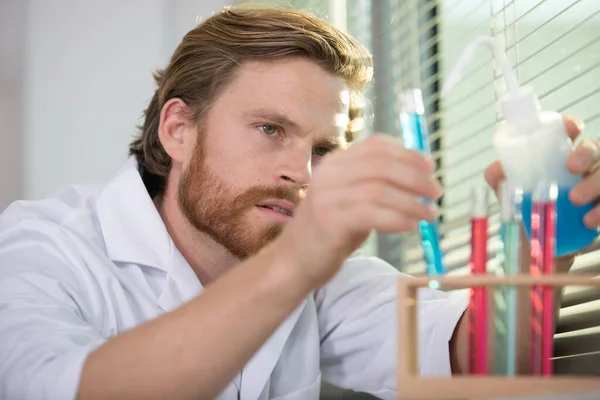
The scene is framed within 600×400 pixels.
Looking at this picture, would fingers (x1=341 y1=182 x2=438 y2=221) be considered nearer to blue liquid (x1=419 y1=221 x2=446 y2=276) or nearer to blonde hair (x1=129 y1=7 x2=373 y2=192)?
blue liquid (x1=419 y1=221 x2=446 y2=276)

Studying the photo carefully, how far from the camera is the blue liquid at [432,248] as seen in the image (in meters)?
0.77

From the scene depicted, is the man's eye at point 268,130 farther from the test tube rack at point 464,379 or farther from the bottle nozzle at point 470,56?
the test tube rack at point 464,379

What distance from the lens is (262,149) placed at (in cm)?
133

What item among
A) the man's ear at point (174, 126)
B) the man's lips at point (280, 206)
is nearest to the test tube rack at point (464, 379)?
the man's lips at point (280, 206)

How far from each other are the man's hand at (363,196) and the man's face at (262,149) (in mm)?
560

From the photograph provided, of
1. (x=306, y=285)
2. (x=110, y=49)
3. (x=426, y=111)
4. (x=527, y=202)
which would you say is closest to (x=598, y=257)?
(x=527, y=202)

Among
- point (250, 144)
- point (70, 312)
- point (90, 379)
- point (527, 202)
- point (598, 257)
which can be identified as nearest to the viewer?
point (527, 202)

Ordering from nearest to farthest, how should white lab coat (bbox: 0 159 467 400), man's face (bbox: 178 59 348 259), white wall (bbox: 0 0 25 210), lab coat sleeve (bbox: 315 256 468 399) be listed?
white lab coat (bbox: 0 159 467 400), lab coat sleeve (bbox: 315 256 468 399), man's face (bbox: 178 59 348 259), white wall (bbox: 0 0 25 210)

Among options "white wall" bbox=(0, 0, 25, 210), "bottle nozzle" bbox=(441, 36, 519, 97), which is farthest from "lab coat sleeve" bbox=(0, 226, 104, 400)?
"white wall" bbox=(0, 0, 25, 210)

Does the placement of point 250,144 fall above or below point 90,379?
above

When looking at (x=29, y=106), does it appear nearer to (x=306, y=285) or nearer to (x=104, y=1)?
(x=104, y=1)

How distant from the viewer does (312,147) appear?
4.46 ft

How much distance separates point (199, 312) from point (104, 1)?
1638mm

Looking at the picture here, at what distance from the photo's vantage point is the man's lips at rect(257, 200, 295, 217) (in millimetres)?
1281
